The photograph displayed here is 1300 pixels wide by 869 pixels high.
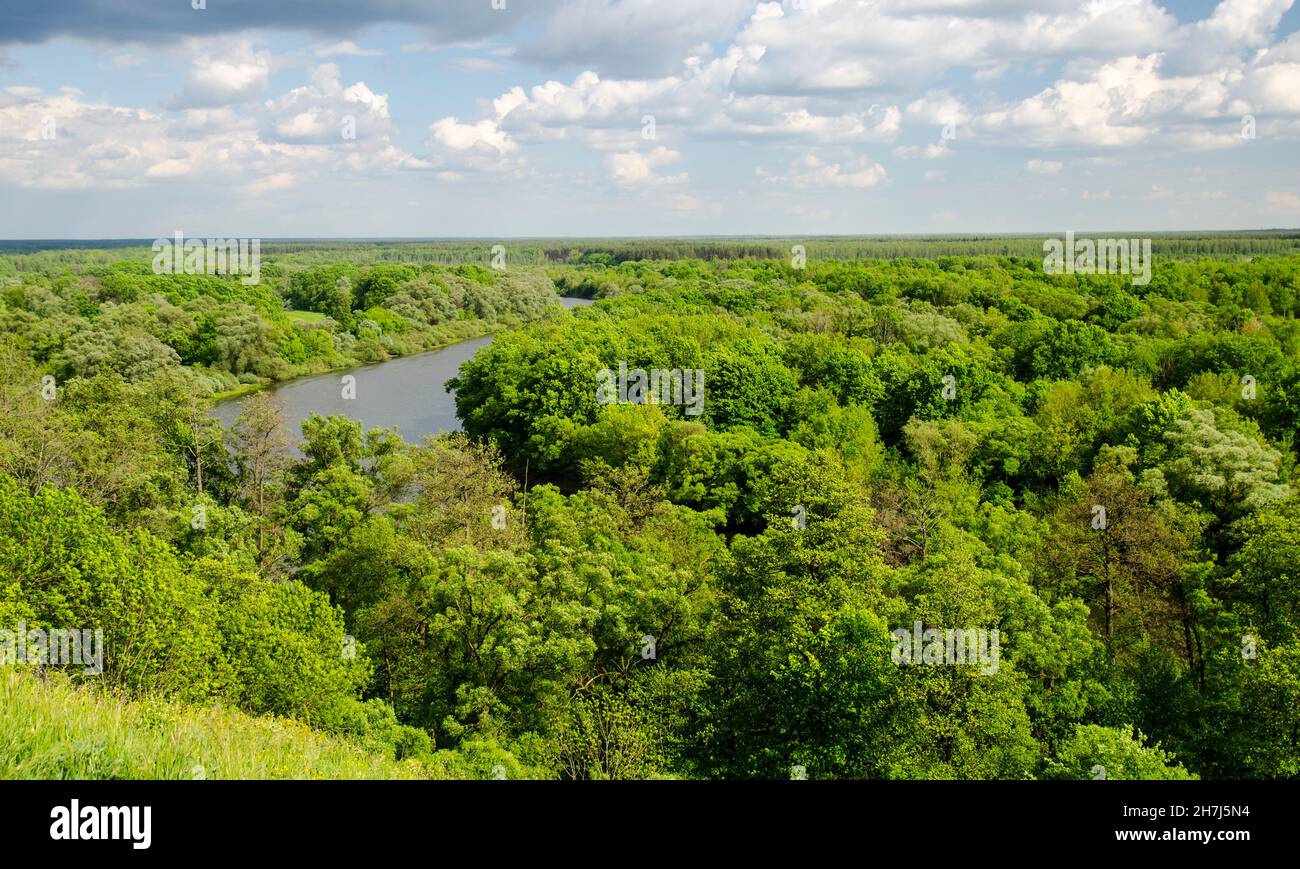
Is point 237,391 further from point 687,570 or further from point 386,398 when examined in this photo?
point 687,570

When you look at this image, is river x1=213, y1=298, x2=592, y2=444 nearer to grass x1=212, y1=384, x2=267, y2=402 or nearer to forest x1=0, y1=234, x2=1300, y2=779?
grass x1=212, y1=384, x2=267, y2=402

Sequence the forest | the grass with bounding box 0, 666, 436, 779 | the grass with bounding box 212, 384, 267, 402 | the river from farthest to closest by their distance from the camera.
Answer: the grass with bounding box 212, 384, 267, 402, the river, the forest, the grass with bounding box 0, 666, 436, 779

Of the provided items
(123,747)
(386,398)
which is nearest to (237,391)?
(386,398)

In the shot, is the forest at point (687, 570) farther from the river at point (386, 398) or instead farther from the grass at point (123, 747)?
the river at point (386, 398)

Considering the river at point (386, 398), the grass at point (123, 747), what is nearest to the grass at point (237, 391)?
the river at point (386, 398)

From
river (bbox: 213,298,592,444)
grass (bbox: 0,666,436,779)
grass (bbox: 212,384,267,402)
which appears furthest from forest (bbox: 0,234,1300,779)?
grass (bbox: 212,384,267,402)
